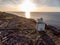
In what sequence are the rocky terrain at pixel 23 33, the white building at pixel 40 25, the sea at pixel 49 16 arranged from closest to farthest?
the rocky terrain at pixel 23 33 → the white building at pixel 40 25 → the sea at pixel 49 16

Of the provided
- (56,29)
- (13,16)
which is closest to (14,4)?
(13,16)

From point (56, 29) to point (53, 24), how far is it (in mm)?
76

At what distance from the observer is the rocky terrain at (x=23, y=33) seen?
1.36 m

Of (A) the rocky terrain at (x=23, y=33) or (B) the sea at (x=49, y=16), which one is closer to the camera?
(A) the rocky terrain at (x=23, y=33)

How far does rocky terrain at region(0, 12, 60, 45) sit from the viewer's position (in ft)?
4.46

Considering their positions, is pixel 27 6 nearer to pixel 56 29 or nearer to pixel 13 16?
pixel 13 16

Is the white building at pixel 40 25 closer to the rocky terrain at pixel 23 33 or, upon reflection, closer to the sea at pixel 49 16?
the rocky terrain at pixel 23 33

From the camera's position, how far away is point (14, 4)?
1658 mm

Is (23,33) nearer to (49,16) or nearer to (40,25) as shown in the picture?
(40,25)

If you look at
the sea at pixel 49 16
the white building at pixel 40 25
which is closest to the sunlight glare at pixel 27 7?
the sea at pixel 49 16

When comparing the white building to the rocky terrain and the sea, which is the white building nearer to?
the rocky terrain

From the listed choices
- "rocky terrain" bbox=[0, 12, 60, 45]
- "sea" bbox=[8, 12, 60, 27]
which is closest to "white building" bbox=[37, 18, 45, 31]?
"rocky terrain" bbox=[0, 12, 60, 45]

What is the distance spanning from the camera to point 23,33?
56.8 inches

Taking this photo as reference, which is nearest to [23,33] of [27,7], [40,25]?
[40,25]
